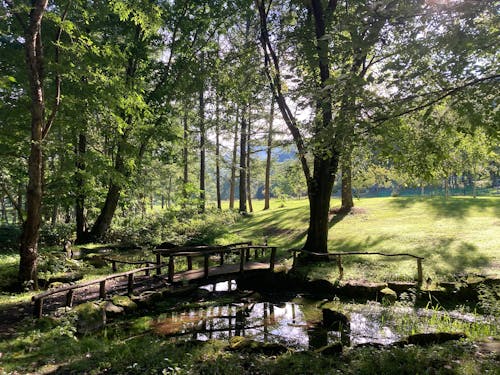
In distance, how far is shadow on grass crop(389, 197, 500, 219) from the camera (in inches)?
981

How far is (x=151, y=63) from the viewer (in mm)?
21391

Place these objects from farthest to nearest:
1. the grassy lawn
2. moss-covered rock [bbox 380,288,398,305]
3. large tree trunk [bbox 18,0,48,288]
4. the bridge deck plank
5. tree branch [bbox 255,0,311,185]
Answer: tree branch [bbox 255,0,311,185] → the grassy lawn → the bridge deck plank → moss-covered rock [bbox 380,288,398,305] → large tree trunk [bbox 18,0,48,288]

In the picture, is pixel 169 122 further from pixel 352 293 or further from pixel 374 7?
pixel 374 7

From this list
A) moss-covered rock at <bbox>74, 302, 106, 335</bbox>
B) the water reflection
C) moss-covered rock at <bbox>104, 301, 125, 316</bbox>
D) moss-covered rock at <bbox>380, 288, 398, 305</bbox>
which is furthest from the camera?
moss-covered rock at <bbox>380, 288, 398, 305</bbox>

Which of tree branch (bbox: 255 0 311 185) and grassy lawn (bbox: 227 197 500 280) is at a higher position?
tree branch (bbox: 255 0 311 185)

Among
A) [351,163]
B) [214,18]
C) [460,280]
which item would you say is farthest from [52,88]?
[460,280]

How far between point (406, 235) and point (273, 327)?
13.0 metres

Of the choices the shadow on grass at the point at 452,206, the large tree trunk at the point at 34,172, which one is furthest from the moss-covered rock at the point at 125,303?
the shadow on grass at the point at 452,206

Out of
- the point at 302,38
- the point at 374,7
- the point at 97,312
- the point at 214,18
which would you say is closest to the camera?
the point at 374,7

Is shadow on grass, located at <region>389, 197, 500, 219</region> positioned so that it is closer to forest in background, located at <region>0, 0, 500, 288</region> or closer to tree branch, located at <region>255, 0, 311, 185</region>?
forest in background, located at <region>0, 0, 500, 288</region>

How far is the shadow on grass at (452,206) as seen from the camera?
24.9 meters

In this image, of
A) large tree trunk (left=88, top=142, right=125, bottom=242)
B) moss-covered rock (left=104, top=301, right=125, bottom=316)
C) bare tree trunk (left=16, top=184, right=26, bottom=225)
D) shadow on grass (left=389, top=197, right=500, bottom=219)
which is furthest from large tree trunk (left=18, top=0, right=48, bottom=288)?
shadow on grass (left=389, top=197, right=500, bottom=219)

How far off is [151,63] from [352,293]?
16.9 m

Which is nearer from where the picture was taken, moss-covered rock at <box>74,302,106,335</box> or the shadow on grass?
moss-covered rock at <box>74,302,106,335</box>
